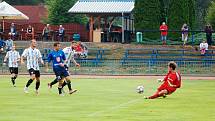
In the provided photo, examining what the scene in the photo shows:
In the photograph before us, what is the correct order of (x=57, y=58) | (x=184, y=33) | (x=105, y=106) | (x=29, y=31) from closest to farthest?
(x=105, y=106) → (x=57, y=58) → (x=184, y=33) → (x=29, y=31)

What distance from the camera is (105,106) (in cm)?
2291

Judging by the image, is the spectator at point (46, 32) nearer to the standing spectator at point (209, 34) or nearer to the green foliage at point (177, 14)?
the green foliage at point (177, 14)

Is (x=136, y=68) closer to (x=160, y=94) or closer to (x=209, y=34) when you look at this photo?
(x=209, y=34)

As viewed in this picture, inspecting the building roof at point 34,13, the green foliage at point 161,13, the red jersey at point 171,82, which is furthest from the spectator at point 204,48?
the building roof at point 34,13

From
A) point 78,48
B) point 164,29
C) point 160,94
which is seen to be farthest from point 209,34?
point 160,94

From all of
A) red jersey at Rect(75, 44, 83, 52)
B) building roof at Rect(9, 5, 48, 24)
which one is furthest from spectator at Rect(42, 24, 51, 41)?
building roof at Rect(9, 5, 48, 24)

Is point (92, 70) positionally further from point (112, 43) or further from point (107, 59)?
point (112, 43)

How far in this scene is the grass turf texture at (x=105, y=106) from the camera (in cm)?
1942

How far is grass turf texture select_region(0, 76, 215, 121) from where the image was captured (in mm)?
19422

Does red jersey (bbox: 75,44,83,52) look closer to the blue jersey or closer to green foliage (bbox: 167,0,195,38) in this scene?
green foliage (bbox: 167,0,195,38)

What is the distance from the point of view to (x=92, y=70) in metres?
48.5

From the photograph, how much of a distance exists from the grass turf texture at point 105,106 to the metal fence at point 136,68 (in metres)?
16.8

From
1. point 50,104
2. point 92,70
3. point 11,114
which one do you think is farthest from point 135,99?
point 92,70

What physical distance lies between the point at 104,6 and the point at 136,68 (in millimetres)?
18738
